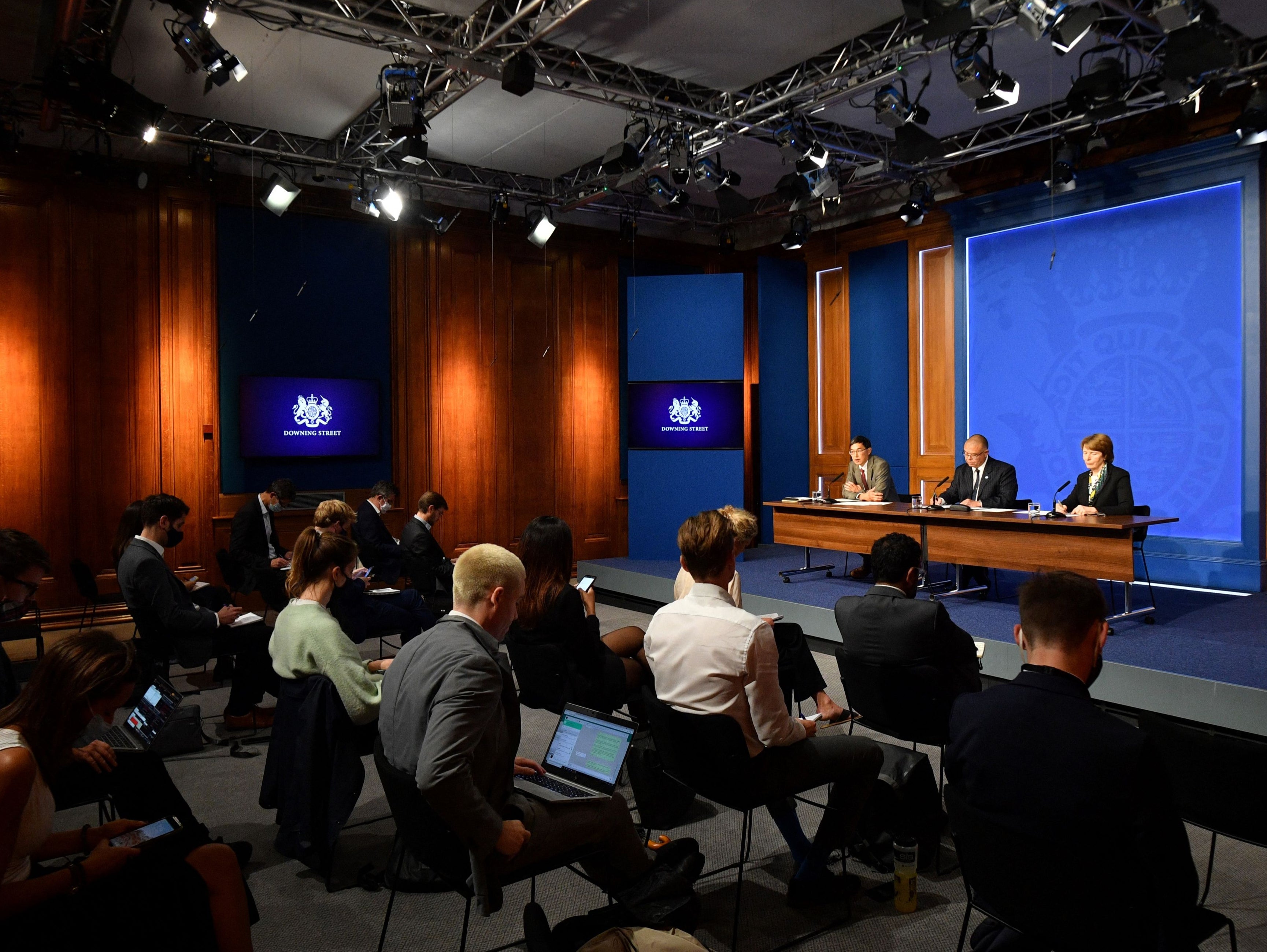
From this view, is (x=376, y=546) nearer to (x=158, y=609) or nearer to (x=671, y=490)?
(x=158, y=609)

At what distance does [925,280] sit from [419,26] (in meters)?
5.83

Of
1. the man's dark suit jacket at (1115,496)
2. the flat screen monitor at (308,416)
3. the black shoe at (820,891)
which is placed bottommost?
the black shoe at (820,891)

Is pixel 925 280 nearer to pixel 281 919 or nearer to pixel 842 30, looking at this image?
pixel 842 30

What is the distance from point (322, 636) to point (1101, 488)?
5504 millimetres

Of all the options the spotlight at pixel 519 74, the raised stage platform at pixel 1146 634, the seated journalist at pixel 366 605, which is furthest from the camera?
the spotlight at pixel 519 74

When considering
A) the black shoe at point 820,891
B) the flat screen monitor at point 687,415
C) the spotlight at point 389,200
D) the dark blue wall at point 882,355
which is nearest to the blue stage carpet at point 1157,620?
the flat screen monitor at point 687,415

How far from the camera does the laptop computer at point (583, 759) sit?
2357mm

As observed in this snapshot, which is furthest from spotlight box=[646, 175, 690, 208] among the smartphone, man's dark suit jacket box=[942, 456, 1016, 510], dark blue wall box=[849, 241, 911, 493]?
the smartphone

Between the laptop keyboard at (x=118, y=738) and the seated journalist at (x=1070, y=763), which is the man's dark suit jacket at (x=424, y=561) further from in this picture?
the seated journalist at (x=1070, y=763)

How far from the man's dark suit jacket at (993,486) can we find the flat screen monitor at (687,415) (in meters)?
2.71

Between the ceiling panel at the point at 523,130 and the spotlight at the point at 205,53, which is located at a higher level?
the ceiling panel at the point at 523,130

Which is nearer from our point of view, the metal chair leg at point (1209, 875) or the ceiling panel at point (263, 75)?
the metal chair leg at point (1209, 875)

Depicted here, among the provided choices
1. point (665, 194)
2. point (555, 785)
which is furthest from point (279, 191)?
point (555, 785)

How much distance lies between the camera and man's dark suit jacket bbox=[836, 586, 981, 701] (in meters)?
2.92
